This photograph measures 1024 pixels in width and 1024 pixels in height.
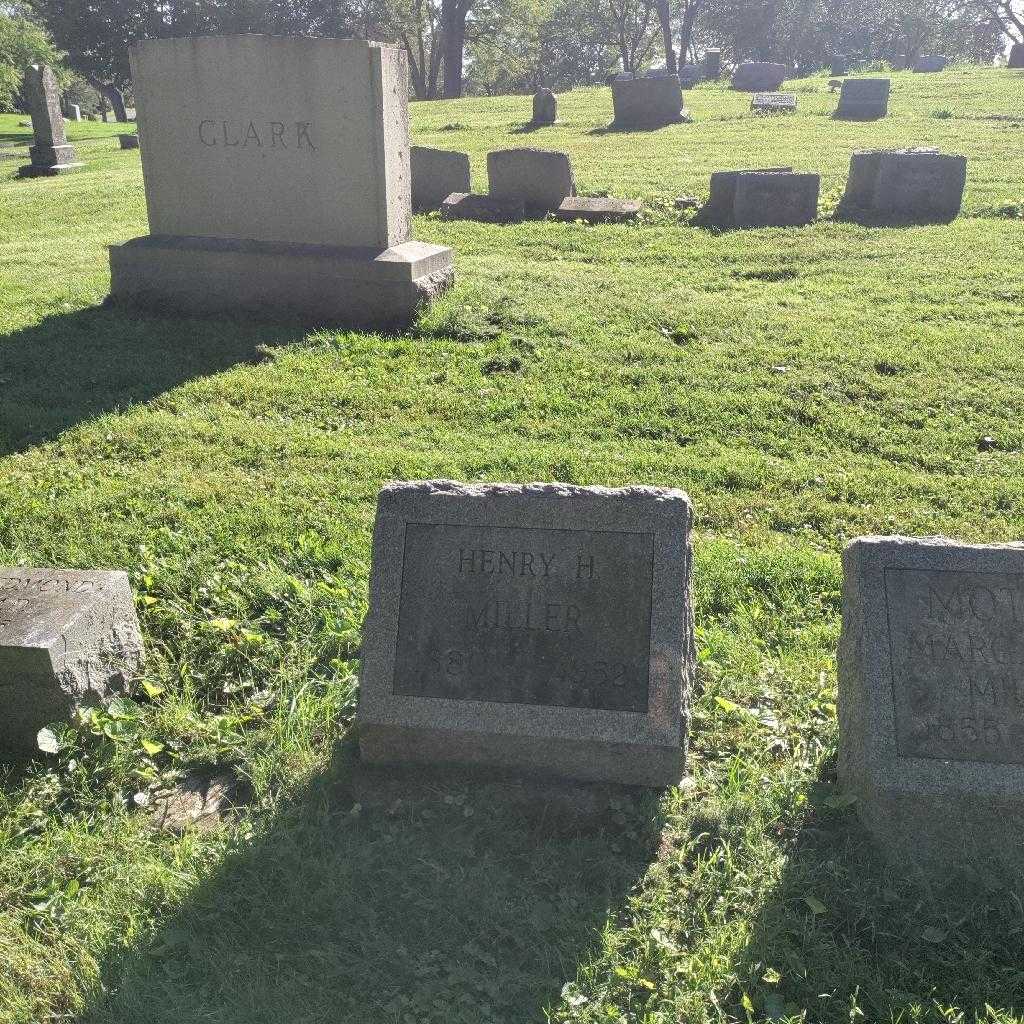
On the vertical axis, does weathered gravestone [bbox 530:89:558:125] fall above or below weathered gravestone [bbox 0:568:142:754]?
above

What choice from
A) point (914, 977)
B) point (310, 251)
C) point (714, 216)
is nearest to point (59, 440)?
point (310, 251)

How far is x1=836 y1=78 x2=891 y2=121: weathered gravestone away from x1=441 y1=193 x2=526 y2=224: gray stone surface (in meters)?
11.7

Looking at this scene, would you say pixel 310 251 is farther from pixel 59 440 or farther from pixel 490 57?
pixel 490 57

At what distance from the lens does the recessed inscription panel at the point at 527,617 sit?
3.20 m

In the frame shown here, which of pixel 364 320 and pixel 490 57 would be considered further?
pixel 490 57

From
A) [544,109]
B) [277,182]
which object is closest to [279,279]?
[277,182]

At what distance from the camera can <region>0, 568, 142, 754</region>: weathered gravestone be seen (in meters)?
3.45

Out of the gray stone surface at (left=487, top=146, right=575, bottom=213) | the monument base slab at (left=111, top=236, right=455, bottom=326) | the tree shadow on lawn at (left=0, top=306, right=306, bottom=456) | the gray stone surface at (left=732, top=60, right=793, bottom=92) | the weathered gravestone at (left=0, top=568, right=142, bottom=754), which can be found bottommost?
the weathered gravestone at (left=0, top=568, right=142, bottom=754)

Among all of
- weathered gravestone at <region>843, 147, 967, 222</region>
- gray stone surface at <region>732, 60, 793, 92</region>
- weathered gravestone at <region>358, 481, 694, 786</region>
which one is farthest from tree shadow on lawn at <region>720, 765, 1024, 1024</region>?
gray stone surface at <region>732, 60, 793, 92</region>

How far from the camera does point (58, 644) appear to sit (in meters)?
3.46

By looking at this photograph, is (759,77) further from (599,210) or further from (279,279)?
(279,279)

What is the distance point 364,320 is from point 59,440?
2866 millimetres

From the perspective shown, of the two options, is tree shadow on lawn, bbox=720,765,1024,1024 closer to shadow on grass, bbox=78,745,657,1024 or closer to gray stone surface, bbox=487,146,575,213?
shadow on grass, bbox=78,745,657,1024

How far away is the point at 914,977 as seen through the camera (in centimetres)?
265
